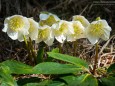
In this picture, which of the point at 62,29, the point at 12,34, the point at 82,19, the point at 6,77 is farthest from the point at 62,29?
the point at 6,77

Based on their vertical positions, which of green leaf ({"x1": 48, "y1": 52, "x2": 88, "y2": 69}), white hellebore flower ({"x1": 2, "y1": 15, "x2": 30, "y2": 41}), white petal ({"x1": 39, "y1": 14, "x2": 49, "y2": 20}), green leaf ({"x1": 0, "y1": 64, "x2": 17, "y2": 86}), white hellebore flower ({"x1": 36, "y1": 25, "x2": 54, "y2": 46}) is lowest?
green leaf ({"x1": 0, "y1": 64, "x2": 17, "y2": 86})

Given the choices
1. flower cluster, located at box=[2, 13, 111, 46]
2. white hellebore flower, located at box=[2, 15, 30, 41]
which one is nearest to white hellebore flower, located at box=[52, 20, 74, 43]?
flower cluster, located at box=[2, 13, 111, 46]

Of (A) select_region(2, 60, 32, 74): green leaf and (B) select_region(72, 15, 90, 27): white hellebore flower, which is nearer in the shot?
(A) select_region(2, 60, 32, 74): green leaf

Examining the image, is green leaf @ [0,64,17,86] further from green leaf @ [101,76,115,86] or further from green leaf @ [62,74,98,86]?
green leaf @ [101,76,115,86]

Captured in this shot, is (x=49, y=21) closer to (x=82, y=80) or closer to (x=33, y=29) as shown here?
(x=33, y=29)

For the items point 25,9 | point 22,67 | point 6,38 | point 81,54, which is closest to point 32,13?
point 25,9

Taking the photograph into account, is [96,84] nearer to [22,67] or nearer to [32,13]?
[22,67]

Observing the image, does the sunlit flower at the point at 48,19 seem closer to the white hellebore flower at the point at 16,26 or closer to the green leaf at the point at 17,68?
the white hellebore flower at the point at 16,26
